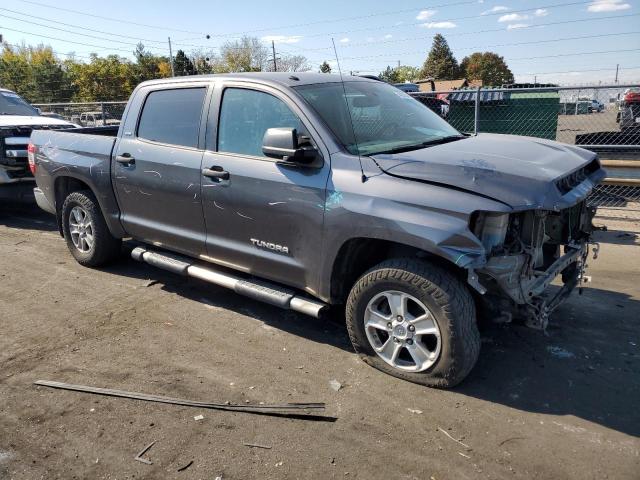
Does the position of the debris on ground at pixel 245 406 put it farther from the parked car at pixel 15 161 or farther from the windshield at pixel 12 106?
the windshield at pixel 12 106

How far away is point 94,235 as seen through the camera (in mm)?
5672

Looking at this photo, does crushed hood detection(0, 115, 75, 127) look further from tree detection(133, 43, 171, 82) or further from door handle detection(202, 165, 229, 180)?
tree detection(133, 43, 171, 82)

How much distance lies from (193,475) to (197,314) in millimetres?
2147

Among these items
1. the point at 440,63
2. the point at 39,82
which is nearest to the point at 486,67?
the point at 440,63

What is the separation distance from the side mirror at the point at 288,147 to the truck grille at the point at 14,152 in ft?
20.3

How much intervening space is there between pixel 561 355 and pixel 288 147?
2.48 metres

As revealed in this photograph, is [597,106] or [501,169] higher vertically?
[597,106]

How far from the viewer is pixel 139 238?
522 centimetres

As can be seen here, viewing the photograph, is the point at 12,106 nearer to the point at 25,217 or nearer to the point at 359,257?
the point at 25,217

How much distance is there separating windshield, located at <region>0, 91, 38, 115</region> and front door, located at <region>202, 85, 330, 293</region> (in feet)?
25.2

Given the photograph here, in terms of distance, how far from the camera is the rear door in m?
4.50

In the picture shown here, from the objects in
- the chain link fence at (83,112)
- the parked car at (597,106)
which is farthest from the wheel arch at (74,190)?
the chain link fence at (83,112)

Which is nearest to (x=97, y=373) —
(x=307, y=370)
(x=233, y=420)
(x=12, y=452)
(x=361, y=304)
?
(x=12, y=452)

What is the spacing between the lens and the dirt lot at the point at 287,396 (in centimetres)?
280
